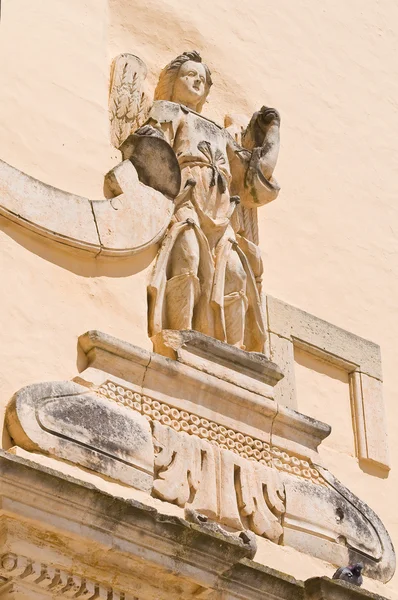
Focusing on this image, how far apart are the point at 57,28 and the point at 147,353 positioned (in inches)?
56.1

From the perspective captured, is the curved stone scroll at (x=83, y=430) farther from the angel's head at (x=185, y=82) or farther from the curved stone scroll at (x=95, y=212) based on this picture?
the angel's head at (x=185, y=82)

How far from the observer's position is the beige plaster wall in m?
6.76

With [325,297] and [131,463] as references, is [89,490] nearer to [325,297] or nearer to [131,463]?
[131,463]

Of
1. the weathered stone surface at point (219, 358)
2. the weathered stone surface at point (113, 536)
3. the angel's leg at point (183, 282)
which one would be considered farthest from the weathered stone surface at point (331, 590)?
the angel's leg at point (183, 282)

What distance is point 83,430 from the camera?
6434mm

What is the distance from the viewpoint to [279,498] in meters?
6.97

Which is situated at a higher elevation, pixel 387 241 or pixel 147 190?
pixel 387 241

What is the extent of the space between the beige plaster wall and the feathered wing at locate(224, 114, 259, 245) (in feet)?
0.27

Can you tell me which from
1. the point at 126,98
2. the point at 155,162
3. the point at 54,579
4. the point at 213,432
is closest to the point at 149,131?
the point at 155,162

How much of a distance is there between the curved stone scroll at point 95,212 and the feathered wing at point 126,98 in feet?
0.76

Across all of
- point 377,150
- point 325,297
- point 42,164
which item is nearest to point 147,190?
point 42,164

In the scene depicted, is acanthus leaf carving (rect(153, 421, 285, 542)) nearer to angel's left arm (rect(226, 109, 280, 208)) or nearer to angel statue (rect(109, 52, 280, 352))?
angel statue (rect(109, 52, 280, 352))

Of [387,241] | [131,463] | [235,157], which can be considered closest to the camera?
[131,463]

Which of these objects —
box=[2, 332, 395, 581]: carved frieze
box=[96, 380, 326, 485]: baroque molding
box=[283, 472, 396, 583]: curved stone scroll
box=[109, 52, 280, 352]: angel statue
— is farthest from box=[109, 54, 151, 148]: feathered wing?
box=[283, 472, 396, 583]: curved stone scroll
